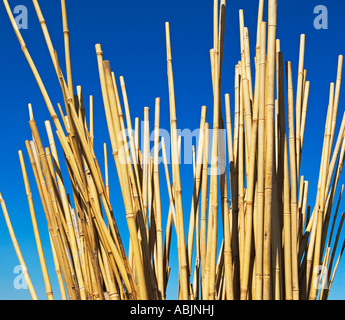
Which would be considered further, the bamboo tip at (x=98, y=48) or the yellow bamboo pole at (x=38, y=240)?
the yellow bamboo pole at (x=38, y=240)

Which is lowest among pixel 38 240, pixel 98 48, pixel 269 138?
pixel 38 240

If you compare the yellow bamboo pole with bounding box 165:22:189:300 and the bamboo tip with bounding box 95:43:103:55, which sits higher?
the bamboo tip with bounding box 95:43:103:55

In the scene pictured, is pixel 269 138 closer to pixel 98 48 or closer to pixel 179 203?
pixel 179 203

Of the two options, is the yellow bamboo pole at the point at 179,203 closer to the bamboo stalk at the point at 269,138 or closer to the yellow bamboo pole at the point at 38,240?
the bamboo stalk at the point at 269,138

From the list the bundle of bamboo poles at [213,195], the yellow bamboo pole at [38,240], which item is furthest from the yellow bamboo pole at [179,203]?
the yellow bamboo pole at [38,240]

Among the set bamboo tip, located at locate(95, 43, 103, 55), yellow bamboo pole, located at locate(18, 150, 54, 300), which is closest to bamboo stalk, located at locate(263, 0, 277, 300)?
bamboo tip, located at locate(95, 43, 103, 55)

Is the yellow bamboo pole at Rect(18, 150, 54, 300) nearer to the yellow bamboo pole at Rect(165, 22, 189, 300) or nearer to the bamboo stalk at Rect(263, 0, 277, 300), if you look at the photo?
the yellow bamboo pole at Rect(165, 22, 189, 300)

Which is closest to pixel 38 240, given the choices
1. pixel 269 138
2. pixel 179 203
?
pixel 179 203

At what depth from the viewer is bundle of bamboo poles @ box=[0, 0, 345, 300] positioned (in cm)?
76

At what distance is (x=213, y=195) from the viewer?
766 mm

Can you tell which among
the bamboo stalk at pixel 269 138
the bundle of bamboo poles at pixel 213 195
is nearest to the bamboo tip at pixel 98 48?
the bundle of bamboo poles at pixel 213 195

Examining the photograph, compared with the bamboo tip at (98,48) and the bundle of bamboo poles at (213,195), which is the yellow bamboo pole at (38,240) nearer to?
the bundle of bamboo poles at (213,195)

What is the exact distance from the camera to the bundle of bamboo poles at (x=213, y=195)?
76cm

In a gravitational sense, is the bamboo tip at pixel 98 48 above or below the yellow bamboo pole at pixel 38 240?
above
